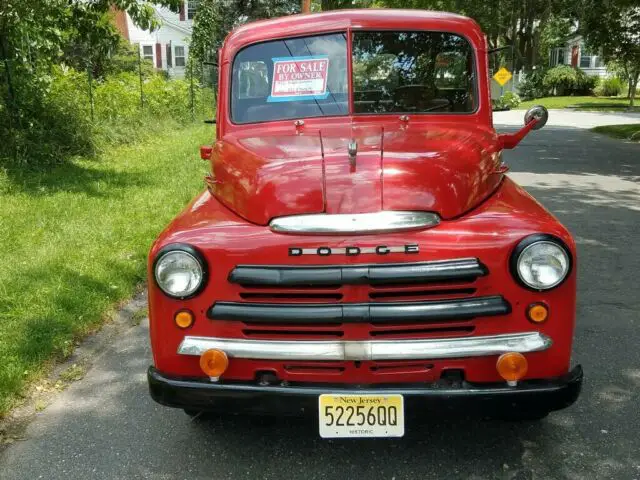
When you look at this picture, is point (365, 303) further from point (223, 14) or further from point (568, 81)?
point (568, 81)

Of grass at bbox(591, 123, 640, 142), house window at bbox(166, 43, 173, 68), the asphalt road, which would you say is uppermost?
house window at bbox(166, 43, 173, 68)

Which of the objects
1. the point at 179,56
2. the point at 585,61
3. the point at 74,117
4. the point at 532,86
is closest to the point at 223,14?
the point at 179,56

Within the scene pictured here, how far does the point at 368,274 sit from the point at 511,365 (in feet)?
2.17

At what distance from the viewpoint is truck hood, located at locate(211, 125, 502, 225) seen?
9.35 ft

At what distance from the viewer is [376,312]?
8.59 feet

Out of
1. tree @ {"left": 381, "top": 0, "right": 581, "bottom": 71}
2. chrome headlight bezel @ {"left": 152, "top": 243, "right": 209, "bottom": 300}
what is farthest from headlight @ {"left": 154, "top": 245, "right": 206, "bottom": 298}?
tree @ {"left": 381, "top": 0, "right": 581, "bottom": 71}

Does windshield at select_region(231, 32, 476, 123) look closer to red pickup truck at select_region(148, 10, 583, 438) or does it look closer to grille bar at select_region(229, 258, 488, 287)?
red pickup truck at select_region(148, 10, 583, 438)

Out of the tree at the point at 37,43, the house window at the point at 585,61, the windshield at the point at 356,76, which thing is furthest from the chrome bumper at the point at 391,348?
the house window at the point at 585,61

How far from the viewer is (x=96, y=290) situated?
5289mm

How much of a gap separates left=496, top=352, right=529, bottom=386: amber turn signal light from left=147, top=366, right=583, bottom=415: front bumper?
54mm

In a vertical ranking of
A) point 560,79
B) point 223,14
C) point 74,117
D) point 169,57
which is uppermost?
point 223,14

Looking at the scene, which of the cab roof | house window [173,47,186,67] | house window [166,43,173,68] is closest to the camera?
the cab roof

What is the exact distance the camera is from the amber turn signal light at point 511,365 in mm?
2600

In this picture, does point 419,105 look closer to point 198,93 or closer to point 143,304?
point 143,304
